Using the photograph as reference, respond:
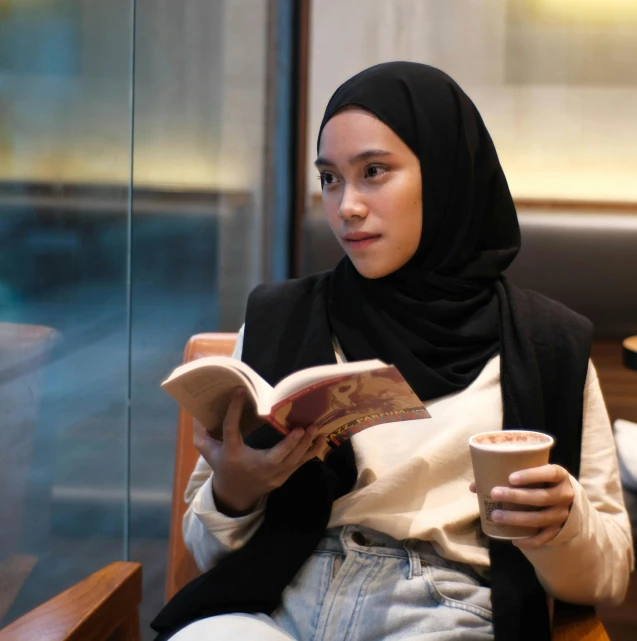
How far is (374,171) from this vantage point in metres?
1.21

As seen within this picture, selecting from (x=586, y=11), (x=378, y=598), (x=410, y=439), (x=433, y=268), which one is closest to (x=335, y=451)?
(x=410, y=439)

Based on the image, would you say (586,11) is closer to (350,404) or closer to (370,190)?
(370,190)

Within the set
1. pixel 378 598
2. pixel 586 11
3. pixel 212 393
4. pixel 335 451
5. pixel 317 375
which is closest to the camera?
pixel 317 375

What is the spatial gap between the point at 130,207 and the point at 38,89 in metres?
0.54

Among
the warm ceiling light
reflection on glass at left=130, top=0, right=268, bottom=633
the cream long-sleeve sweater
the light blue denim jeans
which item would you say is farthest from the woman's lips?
the warm ceiling light

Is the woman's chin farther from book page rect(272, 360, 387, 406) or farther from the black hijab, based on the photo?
book page rect(272, 360, 387, 406)

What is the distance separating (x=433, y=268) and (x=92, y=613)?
68 cm

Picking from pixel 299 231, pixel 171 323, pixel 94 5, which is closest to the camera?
pixel 94 5

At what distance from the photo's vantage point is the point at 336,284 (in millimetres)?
1324

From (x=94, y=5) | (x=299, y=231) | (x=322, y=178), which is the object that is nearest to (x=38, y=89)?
(x=94, y=5)

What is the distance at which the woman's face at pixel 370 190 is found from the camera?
119 centimetres

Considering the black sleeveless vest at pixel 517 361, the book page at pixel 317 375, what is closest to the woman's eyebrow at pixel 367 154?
the black sleeveless vest at pixel 517 361

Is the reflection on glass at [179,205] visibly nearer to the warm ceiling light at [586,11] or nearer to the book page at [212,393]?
the book page at [212,393]

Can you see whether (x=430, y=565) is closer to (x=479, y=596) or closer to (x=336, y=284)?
(x=479, y=596)
